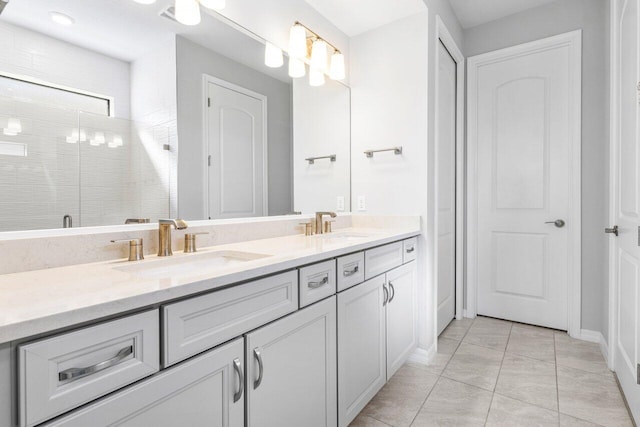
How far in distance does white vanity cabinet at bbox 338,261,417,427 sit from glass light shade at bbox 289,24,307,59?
4.59 ft

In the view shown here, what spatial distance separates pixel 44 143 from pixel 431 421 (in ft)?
6.19

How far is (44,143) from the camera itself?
1.02 meters

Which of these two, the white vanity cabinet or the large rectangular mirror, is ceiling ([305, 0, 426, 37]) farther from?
the white vanity cabinet

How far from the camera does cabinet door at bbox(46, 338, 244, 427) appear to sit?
68cm

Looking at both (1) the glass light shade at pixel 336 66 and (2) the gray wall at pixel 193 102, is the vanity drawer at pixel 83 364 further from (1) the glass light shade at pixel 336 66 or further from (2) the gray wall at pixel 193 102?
(1) the glass light shade at pixel 336 66

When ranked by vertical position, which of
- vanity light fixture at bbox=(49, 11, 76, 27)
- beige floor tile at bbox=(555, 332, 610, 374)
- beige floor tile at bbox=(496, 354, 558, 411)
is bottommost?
beige floor tile at bbox=(496, 354, 558, 411)

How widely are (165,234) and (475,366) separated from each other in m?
1.97

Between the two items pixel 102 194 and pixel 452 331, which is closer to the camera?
pixel 102 194

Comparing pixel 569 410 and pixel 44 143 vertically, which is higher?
pixel 44 143

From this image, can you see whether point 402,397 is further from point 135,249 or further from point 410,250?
point 135,249

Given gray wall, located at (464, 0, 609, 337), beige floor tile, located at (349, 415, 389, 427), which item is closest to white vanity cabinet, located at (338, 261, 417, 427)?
beige floor tile, located at (349, 415, 389, 427)

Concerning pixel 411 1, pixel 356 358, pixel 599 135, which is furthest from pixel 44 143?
pixel 599 135

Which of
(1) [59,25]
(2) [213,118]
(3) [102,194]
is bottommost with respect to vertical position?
(3) [102,194]

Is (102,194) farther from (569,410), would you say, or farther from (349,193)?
(569,410)
